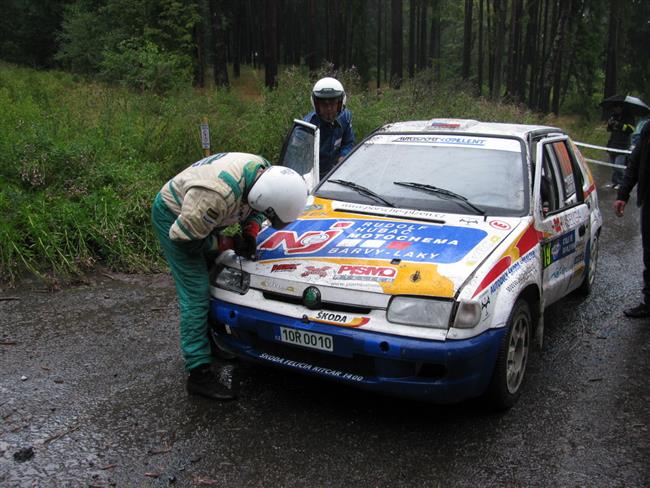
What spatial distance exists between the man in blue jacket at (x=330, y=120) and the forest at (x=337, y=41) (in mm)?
10902

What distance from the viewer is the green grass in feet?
20.3

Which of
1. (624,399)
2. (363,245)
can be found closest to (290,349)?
(363,245)

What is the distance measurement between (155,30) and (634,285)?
25841mm

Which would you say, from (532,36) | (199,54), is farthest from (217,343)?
(532,36)

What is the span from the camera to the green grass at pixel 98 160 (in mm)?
6195

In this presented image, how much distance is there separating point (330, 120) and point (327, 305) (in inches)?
136

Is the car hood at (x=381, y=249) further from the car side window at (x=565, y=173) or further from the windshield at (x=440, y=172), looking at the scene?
the car side window at (x=565, y=173)

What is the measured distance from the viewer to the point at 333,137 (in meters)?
6.49

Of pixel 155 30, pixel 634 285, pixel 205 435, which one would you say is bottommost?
pixel 634 285

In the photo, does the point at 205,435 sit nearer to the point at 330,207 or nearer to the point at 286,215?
the point at 286,215

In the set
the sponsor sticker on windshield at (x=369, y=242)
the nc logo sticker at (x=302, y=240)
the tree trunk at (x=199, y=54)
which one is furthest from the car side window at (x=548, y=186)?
the tree trunk at (x=199, y=54)

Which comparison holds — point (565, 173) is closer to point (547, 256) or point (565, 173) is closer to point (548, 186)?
point (548, 186)

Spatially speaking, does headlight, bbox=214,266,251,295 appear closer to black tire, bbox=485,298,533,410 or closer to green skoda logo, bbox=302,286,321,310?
green skoda logo, bbox=302,286,321,310

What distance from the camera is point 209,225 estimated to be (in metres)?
3.50
